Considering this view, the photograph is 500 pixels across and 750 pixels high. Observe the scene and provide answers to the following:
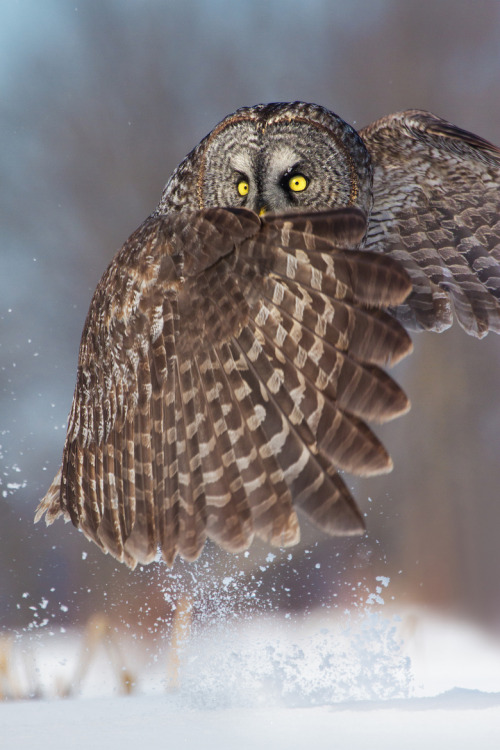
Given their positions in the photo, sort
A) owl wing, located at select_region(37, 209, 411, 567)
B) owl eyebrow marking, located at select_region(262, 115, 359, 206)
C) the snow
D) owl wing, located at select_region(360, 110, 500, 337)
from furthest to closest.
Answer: the snow
owl wing, located at select_region(360, 110, 500, 337)
owl eyebrow marking, located at select_region(262, 115, 359, 206)
owl wing, located at select_region(37, 209, 411, 567)

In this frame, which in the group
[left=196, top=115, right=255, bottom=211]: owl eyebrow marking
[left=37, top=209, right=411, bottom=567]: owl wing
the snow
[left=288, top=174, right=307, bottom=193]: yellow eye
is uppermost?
[left=196, top=115, right=255, bottom=211]: owl eyebrow marking

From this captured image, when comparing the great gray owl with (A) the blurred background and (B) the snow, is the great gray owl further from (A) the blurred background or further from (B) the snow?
(A) the blurred background

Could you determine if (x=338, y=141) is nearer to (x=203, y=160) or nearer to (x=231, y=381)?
(x=203, y=160)

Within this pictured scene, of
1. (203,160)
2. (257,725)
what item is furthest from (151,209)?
(257,725)

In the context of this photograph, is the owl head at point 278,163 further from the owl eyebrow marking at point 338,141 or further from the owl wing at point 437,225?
the owl wing at point 437,225

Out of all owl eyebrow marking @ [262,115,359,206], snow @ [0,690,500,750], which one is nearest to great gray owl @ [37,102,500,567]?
owl eyebrow marking @ [262,115,359,206]

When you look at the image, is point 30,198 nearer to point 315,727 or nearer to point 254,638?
point 254,638

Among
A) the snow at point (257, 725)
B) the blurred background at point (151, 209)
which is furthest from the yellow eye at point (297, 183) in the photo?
the blurred background at point (151, 209)
